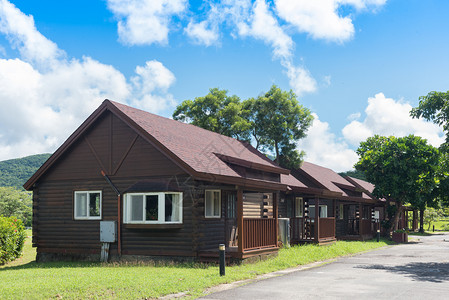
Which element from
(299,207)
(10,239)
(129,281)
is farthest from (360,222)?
(129,281)

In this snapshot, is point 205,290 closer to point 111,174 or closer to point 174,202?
point 174,202

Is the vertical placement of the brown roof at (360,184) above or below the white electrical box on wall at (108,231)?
above

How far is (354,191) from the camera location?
38.0 m

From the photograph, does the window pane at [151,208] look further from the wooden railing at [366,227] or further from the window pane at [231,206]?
the wooden railing at [366,227]

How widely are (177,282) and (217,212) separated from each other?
7.37 m

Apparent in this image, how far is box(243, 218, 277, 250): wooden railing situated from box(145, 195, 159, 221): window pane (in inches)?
132

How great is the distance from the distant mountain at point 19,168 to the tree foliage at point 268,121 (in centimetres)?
9358

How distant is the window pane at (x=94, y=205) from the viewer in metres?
20.0

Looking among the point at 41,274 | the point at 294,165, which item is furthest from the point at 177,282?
the point at 294,165

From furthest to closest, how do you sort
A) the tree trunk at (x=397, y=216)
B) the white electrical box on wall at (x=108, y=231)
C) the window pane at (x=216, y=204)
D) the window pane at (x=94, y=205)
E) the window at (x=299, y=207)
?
the tree trunk at (x=397, y=216) < the window at (x=299, y=207) < the window pane at (x=94, y=205) < the window pane at (x=216, y=204) < the white electrical box on wall at (x=108, y=231)

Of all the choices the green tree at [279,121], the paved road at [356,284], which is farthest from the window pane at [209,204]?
the green tree at [279,121]

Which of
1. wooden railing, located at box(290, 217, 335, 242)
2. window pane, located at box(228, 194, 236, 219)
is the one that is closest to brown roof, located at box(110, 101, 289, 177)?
window pane, located at box(228, 194, 236, 219)

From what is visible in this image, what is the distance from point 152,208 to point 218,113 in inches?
849

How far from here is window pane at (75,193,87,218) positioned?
2022cm
